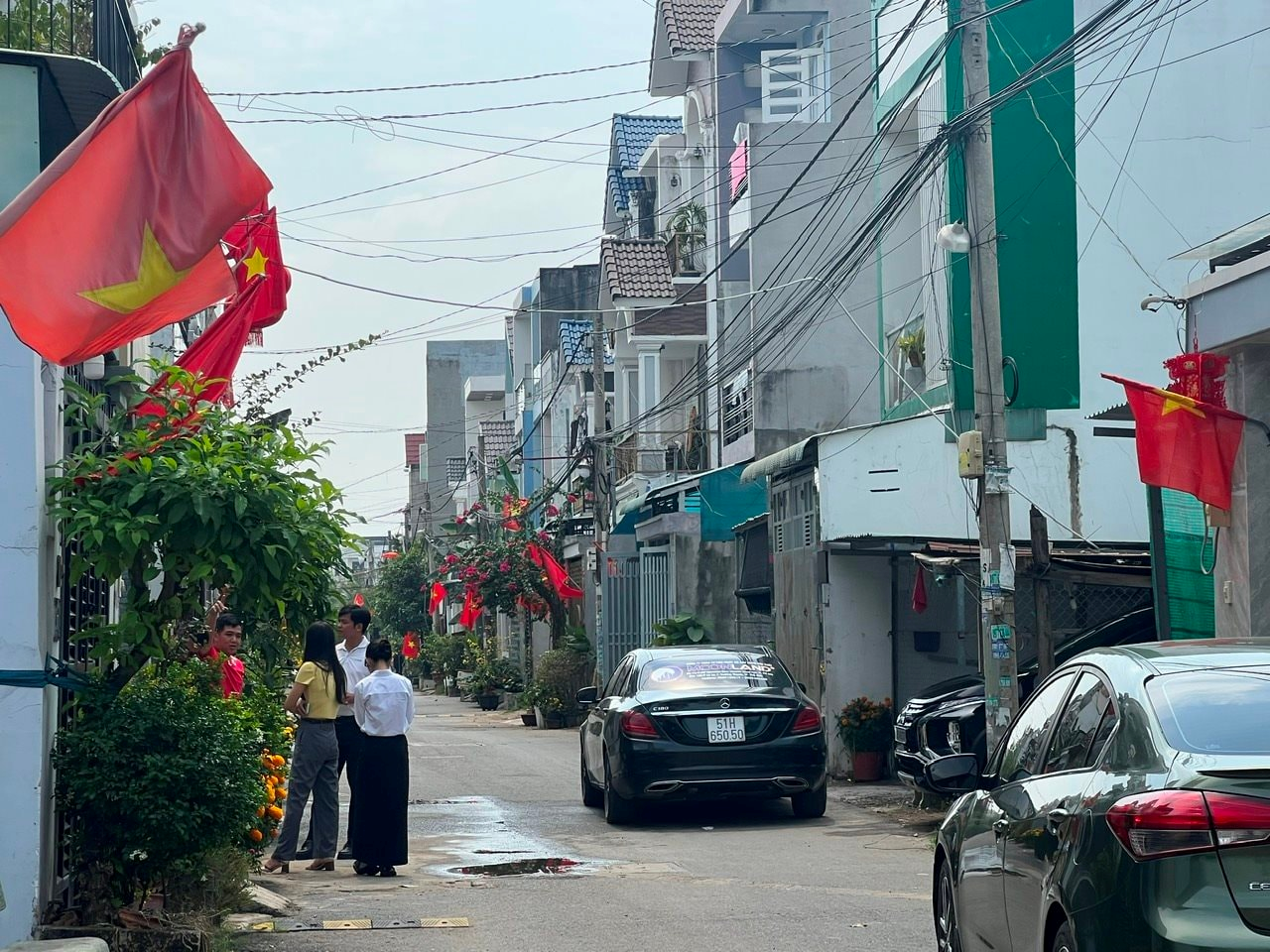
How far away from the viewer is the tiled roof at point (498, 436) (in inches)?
2633

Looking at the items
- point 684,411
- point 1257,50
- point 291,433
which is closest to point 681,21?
point 684,411

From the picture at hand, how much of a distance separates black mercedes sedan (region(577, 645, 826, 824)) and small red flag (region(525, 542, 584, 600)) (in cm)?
2202

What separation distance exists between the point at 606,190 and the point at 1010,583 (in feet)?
115

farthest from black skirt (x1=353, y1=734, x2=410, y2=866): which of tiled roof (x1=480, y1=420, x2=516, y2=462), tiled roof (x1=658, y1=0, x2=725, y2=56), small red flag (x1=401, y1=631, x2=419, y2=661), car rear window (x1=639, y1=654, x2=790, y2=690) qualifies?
tiled roof (x1=480, y1=420, x2=516, y2=462)

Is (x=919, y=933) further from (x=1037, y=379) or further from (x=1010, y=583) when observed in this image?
(x=1037, y=379)

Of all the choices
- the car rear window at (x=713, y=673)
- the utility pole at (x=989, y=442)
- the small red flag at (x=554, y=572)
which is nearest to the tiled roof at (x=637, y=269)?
the small red flag at (x=554, y=572)

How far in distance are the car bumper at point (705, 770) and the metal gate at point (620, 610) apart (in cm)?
1954

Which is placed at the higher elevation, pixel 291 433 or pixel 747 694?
pixel 291 433

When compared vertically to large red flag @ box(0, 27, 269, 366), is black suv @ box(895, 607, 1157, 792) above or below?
below

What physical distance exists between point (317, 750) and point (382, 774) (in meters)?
0.65

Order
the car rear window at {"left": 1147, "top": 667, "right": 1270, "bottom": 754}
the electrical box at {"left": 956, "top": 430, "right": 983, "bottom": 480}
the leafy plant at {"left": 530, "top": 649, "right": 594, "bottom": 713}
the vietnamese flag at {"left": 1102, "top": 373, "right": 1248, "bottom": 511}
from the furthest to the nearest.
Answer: the leafy plant at {"left": 530, "top": 649, "right": 594, "bottom": 713} < the electrical box at {"left": 956, "top": 430, "right": 983, "bottom": 480} < the vietnamese flag at {"left": 1102, "top": 373, "right": 1248, "bottom": 511} < the car rear window at {"left": 1147, "top": 667, "right": 1270, "bottom": 754}

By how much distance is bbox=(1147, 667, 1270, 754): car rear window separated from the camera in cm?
490

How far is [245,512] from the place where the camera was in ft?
27.2

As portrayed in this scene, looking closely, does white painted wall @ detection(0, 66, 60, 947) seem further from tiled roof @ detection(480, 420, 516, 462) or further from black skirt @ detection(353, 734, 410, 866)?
tiled roof @ detection(480, 420, 516, 462)
